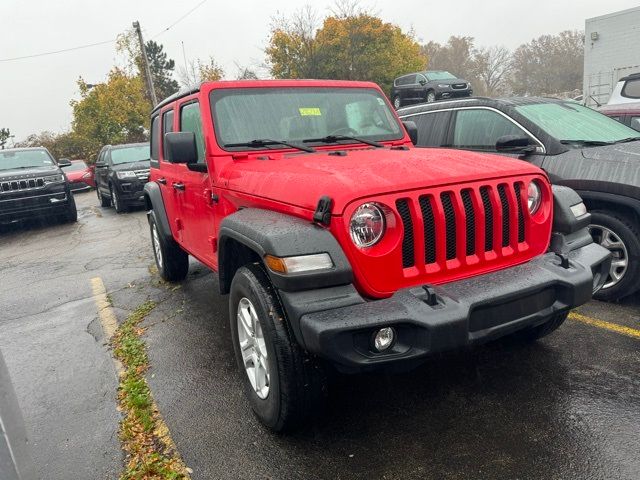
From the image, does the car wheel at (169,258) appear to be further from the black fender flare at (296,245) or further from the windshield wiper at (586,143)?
the windshield wiper at (586,143)

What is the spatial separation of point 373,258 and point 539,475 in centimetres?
125

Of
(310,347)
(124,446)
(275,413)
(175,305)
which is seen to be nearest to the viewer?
(310,347)

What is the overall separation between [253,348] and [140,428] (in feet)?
2.72

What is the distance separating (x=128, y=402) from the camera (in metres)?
3.24

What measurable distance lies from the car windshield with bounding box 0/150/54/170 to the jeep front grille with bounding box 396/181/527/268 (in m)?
10.9

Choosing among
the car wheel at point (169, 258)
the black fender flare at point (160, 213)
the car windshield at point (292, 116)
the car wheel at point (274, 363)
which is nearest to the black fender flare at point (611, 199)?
the car windshield at point (292, 116)

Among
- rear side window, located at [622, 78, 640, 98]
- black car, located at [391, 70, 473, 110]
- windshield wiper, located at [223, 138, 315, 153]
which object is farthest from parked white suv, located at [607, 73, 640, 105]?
black car, located at [391, 70, 473, 110]

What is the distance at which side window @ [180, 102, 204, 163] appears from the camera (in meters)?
3.73

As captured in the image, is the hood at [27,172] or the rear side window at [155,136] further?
the hood at [27,172]

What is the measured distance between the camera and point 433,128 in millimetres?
5766

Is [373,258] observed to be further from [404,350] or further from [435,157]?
[435,157]

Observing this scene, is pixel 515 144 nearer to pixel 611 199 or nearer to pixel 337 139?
pixel 611 199

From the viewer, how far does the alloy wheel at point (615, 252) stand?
4038 millimetres

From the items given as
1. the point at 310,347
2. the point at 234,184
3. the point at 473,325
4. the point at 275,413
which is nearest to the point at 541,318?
the point at 473,325
